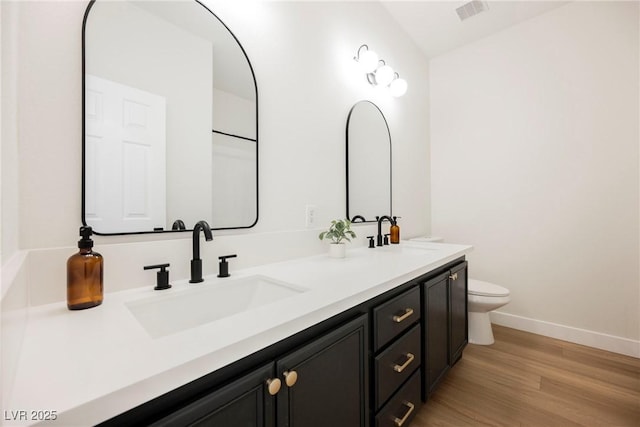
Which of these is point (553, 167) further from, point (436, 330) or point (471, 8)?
point (436, 330)

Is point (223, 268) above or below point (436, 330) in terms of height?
above

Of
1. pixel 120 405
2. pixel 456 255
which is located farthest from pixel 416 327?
pixel 120 405

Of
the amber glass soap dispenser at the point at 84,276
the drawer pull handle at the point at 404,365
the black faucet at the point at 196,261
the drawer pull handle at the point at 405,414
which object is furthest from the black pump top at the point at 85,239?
the drawer pull handle at the point at 405,414

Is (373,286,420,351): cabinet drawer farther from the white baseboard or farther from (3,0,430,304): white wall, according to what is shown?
the white baseboard

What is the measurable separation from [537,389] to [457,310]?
0.63 meters

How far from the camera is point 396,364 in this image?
1.06 m

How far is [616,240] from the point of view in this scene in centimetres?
200

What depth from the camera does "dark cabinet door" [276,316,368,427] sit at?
63 centimetres

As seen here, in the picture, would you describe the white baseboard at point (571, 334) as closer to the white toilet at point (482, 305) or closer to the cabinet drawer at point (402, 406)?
the white toilet at point (482, 305)

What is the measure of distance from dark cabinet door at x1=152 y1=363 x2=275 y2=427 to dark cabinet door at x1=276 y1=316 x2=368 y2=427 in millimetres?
36

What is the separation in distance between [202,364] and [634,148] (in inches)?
116

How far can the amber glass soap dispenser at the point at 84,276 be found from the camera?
700 mm

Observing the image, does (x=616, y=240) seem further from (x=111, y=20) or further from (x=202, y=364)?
(x=111, y=20)

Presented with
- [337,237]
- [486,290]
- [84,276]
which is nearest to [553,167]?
[486,290]
